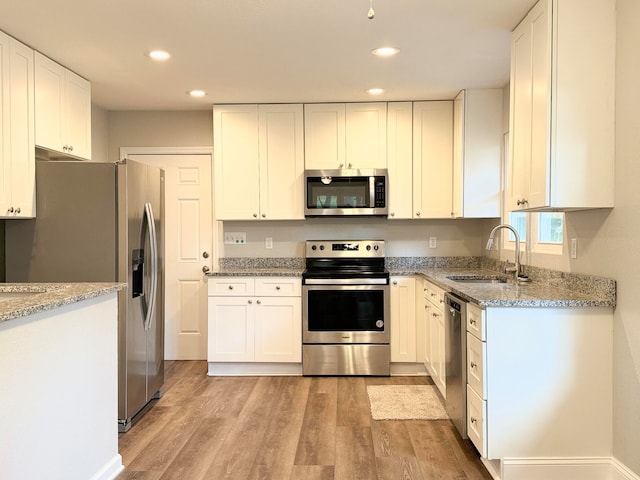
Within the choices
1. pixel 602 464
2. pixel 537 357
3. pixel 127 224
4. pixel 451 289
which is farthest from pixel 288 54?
pixel 602 464

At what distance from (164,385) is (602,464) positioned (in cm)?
314

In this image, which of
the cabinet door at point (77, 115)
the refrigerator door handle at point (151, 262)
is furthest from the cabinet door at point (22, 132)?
the refrigerator door handle at point (151, 262)

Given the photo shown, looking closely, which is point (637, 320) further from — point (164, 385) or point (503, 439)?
point (164, 385)

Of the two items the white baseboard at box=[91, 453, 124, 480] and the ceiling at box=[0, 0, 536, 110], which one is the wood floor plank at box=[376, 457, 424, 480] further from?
the ceiling at box=[0, 0, 536, 110]

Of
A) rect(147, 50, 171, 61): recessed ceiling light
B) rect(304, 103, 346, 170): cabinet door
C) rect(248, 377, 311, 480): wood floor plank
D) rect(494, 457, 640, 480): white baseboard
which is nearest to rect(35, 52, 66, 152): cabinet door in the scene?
rect(147, 50, 171, 61): recessed ceiling light

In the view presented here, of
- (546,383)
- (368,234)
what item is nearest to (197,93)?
(368,234)

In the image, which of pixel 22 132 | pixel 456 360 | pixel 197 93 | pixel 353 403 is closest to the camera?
pixel 456 360

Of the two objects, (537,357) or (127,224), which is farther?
(127,224)

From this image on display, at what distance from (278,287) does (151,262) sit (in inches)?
46.0

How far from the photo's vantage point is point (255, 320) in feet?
13.8

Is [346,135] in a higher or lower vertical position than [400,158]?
higher

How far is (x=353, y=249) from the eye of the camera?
14.9ft

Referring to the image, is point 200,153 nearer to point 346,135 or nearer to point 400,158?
point 346,135

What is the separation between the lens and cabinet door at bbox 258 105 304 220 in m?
4.35
